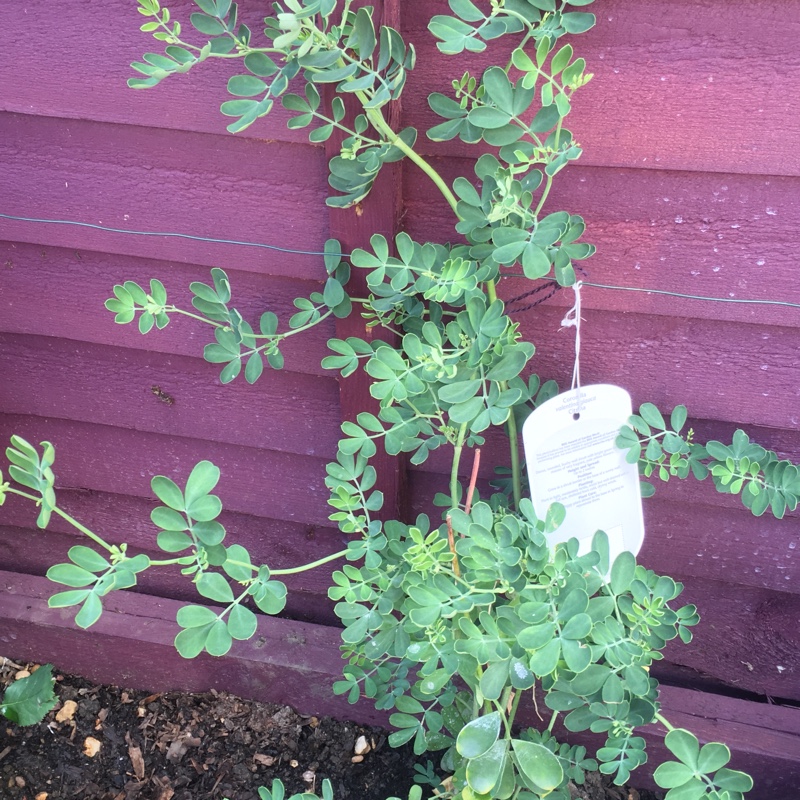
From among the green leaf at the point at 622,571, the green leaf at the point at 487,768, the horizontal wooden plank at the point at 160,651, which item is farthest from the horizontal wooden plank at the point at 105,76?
the horizontal wooden plank at the point at 160,651

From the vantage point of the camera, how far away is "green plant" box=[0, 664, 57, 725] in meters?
1.65

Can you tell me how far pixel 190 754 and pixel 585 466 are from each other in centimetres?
124

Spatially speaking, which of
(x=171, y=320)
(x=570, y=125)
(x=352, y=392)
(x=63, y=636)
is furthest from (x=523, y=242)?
(x=63, y=636)

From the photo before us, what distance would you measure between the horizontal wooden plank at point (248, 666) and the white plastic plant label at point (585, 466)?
2.20 feet

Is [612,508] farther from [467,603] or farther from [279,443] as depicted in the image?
[279,443]

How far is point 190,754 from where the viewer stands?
1725mm

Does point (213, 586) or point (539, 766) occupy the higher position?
point (213, 586)

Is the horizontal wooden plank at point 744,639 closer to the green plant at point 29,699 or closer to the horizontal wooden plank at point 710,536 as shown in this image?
the horizontal wooden plank at point 710,536

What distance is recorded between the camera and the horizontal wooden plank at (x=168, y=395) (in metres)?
1.47

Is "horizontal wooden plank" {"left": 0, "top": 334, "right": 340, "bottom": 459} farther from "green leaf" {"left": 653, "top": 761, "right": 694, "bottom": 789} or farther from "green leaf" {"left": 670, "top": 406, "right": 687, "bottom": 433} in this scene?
"green leaf" {"left": 653, "top": 761, "right": 694, "bottom": 789}

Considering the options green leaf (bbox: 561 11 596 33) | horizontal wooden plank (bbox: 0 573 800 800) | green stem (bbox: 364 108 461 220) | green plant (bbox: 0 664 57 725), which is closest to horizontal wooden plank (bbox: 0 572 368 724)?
horizontal wooden plank (bbox: 0 573 800 800)

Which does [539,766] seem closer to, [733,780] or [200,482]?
[733,780]

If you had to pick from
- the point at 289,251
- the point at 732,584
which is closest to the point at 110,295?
the point at 289,251

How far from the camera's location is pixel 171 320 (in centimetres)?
138
